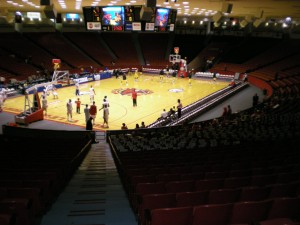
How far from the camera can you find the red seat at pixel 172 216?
337 centimetres

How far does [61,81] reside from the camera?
31.3 m

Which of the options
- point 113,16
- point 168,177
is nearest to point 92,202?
point 168,177

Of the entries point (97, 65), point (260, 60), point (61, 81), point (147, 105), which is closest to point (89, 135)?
point (147, 105)

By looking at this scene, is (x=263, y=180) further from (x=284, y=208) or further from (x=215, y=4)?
(x=215, y=4)

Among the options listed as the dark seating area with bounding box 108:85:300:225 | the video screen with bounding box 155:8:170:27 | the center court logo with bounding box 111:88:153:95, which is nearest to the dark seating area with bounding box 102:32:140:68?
the center court logo with bounding box 111:88:153:95

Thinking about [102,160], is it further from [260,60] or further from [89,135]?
[260,60]

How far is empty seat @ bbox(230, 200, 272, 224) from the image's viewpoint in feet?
11.5

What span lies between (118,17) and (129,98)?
6575mm

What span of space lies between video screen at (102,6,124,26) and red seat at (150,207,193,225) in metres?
22.3

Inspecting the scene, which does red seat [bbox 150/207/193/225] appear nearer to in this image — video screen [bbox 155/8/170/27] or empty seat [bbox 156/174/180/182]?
empty seat [bbox 156/174/180/182]

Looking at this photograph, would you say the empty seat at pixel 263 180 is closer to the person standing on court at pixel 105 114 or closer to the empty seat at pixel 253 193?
the empty seat at pixel 253 193

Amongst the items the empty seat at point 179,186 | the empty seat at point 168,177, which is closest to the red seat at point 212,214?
the empty seat at point 179,186

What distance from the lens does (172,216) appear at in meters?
3.39

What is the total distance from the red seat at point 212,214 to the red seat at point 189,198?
69 cm
